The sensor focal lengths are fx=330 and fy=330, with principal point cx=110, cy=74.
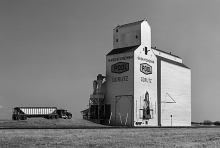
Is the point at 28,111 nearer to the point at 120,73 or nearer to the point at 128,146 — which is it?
the point at 120,73

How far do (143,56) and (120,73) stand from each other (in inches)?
227

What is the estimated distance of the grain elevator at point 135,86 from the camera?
2427 inches

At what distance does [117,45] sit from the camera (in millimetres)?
68188

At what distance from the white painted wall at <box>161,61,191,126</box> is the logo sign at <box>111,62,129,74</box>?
10.3 metres

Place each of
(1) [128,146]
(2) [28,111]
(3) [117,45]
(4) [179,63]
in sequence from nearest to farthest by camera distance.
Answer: (1) [128,146] < (2) [28,111] < (3) [117,45] < (4) [179,63]

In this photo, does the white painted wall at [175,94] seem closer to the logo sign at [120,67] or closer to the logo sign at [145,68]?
the logo sign at [145,68]

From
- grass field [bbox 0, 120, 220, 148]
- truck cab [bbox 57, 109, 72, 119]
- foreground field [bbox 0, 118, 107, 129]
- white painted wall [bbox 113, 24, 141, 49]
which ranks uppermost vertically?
white painted wall [bbox 113, 24, 141, 49]

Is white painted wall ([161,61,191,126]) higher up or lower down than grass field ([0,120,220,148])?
higher up

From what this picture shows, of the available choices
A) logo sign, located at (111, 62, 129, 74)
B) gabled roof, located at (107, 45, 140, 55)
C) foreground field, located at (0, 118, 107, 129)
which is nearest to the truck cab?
foreground field, located at (0, 118, 107, 129)

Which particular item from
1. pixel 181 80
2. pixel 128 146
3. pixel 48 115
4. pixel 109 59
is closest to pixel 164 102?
pixel 181 80

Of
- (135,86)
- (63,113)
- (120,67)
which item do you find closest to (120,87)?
(135,86)

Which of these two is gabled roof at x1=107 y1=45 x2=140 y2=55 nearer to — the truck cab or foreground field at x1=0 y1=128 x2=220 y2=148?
the truck cab

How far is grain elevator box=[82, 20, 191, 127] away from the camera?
6166 cm

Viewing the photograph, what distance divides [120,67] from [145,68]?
497 cm
